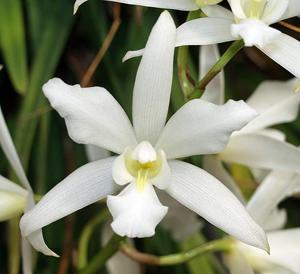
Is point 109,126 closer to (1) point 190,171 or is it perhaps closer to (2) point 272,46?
(1) point 190,171

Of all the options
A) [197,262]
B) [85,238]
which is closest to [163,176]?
[85,238]

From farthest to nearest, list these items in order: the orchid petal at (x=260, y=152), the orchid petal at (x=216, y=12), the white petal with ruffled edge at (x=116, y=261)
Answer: the white petal with ruffled edge at (x=116, y=261)
the orchid petal at (x=260, y=152)
the orchid petal at (x=216, y=12)

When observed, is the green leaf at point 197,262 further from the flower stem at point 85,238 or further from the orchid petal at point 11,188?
the orchid petal at point 11,188

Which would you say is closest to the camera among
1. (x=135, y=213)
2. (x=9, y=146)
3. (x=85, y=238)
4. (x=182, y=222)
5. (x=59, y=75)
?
(x=135, y=213)

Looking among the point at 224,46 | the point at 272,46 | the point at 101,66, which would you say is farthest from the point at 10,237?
the point at 224,46

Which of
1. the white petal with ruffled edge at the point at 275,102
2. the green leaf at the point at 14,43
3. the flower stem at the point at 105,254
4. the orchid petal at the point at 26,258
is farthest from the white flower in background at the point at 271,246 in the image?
the green leaf at the point at 14,43

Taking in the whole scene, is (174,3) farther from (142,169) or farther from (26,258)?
(26,258)
